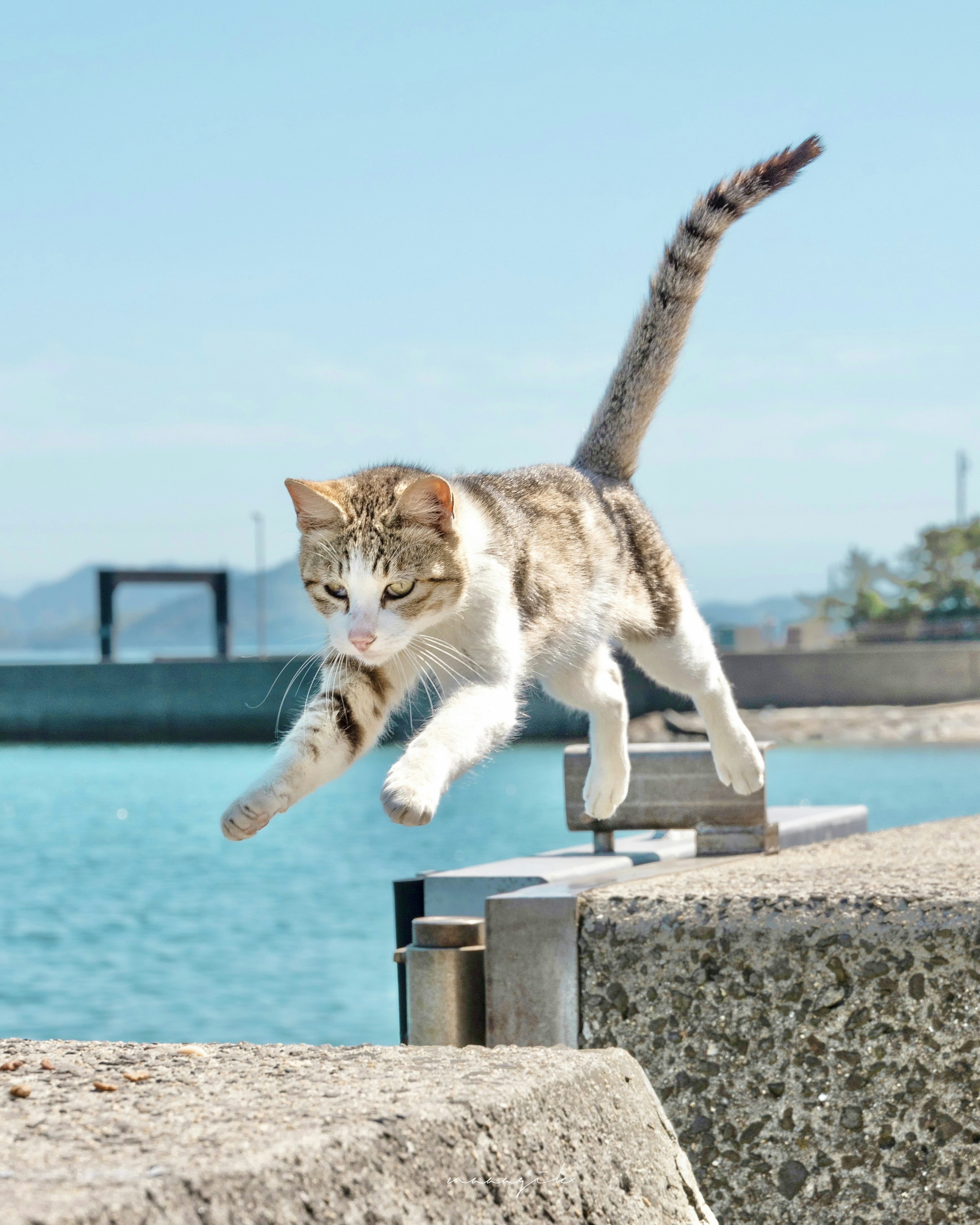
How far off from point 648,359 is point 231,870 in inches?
1252

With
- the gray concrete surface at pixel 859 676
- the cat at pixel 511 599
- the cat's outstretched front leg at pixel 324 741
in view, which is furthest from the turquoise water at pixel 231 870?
the cat's outstretched front leg at pixel 324 741

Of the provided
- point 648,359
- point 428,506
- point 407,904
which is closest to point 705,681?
point 648,359

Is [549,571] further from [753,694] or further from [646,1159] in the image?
[753,694]

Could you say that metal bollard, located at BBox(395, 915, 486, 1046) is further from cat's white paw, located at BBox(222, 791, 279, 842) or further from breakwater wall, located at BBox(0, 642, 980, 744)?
breakwater wall, located at BBox(0, 642, 980, 744)

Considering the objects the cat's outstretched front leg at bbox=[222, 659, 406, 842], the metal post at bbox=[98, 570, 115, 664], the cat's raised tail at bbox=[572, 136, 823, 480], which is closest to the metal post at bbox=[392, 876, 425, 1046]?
the cat's raised tail at bbox=[572, 136, 823, 480]

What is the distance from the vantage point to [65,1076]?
3.03 metres

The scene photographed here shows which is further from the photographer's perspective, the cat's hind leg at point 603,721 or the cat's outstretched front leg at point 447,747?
the cat's hind leg at point 603,721

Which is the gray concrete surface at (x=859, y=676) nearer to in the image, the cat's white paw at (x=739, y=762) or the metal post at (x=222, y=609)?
the metal post at (x=222, y=609)

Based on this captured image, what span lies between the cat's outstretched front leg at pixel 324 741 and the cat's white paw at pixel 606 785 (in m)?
1.43

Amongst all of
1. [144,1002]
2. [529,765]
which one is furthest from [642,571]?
[529,765]

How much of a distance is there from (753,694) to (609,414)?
151ft

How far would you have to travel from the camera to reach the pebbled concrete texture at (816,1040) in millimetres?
4602

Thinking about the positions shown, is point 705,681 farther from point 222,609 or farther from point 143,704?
point 222,609

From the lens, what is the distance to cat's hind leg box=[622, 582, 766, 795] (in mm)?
4781
